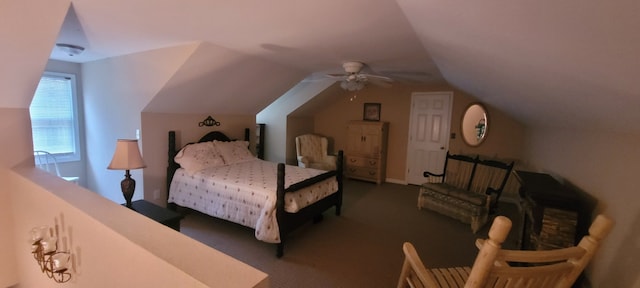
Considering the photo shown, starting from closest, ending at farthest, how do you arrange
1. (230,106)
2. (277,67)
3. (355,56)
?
(355,56) → (277,67) → (230,106)

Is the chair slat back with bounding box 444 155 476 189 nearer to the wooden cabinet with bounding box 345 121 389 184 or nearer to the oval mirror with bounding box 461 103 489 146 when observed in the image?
the oval mirror with bounding box 461 103 489 146

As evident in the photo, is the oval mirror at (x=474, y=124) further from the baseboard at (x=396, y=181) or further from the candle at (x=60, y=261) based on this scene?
the candle at (x=60, y=261)

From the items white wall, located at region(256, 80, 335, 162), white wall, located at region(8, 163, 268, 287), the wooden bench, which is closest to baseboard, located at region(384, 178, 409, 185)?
the wooden bench

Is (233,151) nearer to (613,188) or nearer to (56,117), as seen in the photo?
(56,117)

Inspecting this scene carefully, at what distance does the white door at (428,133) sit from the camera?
198 inches

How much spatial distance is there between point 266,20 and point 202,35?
31.2 inches

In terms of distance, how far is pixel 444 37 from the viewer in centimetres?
187

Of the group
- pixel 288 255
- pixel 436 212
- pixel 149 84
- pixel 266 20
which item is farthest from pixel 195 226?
pixel 436 212

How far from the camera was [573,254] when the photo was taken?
1.09 meters

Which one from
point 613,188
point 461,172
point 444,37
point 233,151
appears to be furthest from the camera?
point 461,172

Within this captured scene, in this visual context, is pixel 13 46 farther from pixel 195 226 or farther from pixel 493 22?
pixel 493 22

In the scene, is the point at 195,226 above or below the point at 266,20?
below

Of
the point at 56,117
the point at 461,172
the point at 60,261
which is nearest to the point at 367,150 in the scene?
the point at 461,172

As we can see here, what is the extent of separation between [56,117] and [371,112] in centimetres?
532
